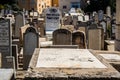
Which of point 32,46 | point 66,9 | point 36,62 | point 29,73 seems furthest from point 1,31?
point 66,9

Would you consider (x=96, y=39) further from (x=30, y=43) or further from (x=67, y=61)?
(x=67, y=61)

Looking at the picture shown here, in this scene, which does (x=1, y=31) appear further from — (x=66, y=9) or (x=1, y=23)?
(x=66, y=9)

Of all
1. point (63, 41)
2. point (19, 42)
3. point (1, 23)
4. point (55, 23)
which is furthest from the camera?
point (55, 23)

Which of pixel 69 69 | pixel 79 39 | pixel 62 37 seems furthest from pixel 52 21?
pixel 69 69

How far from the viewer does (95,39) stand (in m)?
12.2

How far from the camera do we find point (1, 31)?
9.84 metres

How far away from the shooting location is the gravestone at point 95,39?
1210cm

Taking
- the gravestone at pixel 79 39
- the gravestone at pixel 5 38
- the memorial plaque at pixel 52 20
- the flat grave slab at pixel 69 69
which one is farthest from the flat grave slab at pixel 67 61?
the memorial plaque at pixel 52 20

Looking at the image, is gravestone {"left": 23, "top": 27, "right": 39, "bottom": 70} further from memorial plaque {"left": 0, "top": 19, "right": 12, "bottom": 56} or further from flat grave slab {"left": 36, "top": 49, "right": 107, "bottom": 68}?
flat grave slab {"left": 36, "top": 49, "right": 107, "bottom": 68}

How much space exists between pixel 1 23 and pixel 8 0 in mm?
42018

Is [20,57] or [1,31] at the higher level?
[1,31]

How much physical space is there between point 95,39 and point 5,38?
3587 mm

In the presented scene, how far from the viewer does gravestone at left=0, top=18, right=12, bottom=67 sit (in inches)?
384

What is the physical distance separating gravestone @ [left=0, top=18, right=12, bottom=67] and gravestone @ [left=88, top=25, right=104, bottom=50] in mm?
3262
